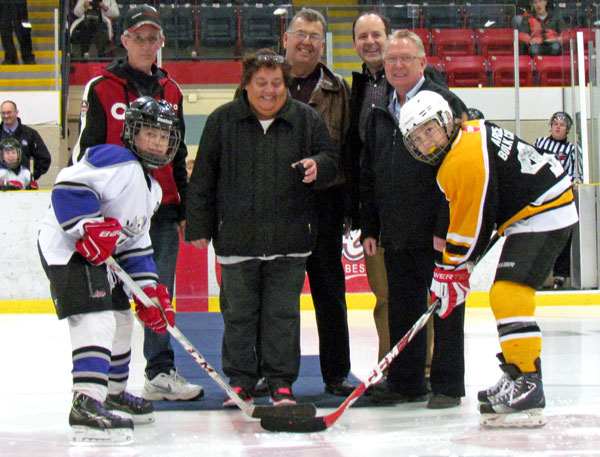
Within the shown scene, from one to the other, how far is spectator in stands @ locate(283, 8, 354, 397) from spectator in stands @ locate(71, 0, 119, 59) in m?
5.11

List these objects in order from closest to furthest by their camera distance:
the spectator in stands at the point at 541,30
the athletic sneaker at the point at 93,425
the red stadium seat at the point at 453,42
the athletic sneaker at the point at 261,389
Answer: the athletic sneaker at the point at 93,425
the athletic sneaker at the point at 261,389
the spectator in stands at the point at 541,30
the red stadium seat at the point at 453,42

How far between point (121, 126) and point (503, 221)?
4.55 ft

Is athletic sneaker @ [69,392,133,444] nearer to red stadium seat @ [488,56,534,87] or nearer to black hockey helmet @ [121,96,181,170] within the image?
black hockey helmet @ [121,96,181,170]

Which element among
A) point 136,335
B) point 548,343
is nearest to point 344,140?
point 548,343

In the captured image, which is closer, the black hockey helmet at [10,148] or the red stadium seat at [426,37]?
the black hockey helmet at [10,148]

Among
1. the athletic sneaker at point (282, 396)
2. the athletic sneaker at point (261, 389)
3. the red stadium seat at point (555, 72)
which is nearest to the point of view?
the athletic sneaker at point (282, 396)

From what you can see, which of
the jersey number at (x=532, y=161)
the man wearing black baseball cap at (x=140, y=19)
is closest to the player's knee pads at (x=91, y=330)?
the man wearing black baseball cap at (x=140, y=19)

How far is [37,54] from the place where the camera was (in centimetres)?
878

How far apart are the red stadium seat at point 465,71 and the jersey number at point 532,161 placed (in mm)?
5111

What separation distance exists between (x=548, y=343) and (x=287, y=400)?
208 centimetres

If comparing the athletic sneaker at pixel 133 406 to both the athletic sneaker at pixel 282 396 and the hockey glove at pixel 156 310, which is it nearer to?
the hockey glove at pixel 156 310

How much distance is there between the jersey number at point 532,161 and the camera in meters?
2.59

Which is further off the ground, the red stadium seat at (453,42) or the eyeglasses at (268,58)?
the red stadium seat at (453,42)

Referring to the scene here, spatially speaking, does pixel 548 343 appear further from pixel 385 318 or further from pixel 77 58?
pixel 77 58
